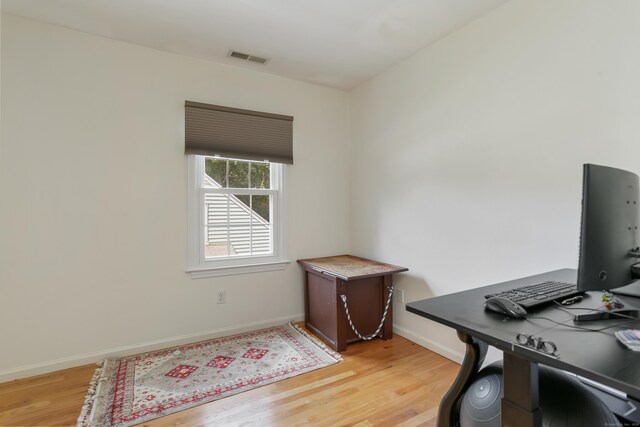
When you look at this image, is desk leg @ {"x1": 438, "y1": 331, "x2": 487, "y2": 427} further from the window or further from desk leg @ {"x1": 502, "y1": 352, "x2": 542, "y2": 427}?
the window

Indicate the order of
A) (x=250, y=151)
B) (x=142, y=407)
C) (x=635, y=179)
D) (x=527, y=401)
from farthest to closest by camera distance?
(x=250, y=151), (x=142, y=407), (x=635, y=179), (x=527, y=401)

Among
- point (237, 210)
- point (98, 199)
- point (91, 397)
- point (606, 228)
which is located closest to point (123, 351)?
point (91, 397)

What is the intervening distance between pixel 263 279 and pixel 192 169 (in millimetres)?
1227

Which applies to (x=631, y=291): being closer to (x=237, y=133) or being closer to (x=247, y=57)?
(x=237, y=133)

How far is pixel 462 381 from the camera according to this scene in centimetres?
128

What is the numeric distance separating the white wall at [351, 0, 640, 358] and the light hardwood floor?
0.49 meters

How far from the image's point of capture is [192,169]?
9.32ft

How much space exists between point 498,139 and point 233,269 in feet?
7.90

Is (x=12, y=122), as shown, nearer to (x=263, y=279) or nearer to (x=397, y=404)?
(x=263, y=279)

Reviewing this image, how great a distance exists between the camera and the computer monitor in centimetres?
96

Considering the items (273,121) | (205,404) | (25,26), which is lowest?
(205,404)

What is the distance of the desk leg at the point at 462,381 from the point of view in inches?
49.3

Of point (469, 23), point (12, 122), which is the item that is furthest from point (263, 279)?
point (469, 23)

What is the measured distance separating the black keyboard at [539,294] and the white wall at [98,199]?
234cm
